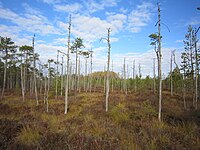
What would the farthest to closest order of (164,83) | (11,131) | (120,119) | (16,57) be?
(164,83) < (16,57) < (120,119) < (11,131)

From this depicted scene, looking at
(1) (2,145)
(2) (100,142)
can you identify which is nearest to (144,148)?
(2) (100,142)

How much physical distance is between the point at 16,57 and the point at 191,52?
33607mm

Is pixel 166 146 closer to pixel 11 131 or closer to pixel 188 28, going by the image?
pixel 11 131

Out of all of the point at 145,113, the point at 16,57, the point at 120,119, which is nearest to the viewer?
the point at 120,119

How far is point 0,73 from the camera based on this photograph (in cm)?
4859

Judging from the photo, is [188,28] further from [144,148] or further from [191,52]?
[144,148]

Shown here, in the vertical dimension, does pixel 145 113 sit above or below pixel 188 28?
below

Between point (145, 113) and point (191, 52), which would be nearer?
point (145, 113)

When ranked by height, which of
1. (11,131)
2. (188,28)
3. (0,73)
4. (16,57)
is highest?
A: (188,28)

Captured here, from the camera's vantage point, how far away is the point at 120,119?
36.9 ft

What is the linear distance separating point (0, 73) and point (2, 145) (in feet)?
172

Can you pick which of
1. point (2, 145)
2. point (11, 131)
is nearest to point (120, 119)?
point (11, 131)

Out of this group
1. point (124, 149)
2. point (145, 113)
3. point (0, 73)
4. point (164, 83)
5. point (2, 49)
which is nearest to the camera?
point (124, 149)

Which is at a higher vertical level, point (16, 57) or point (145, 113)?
point (16, 57)
